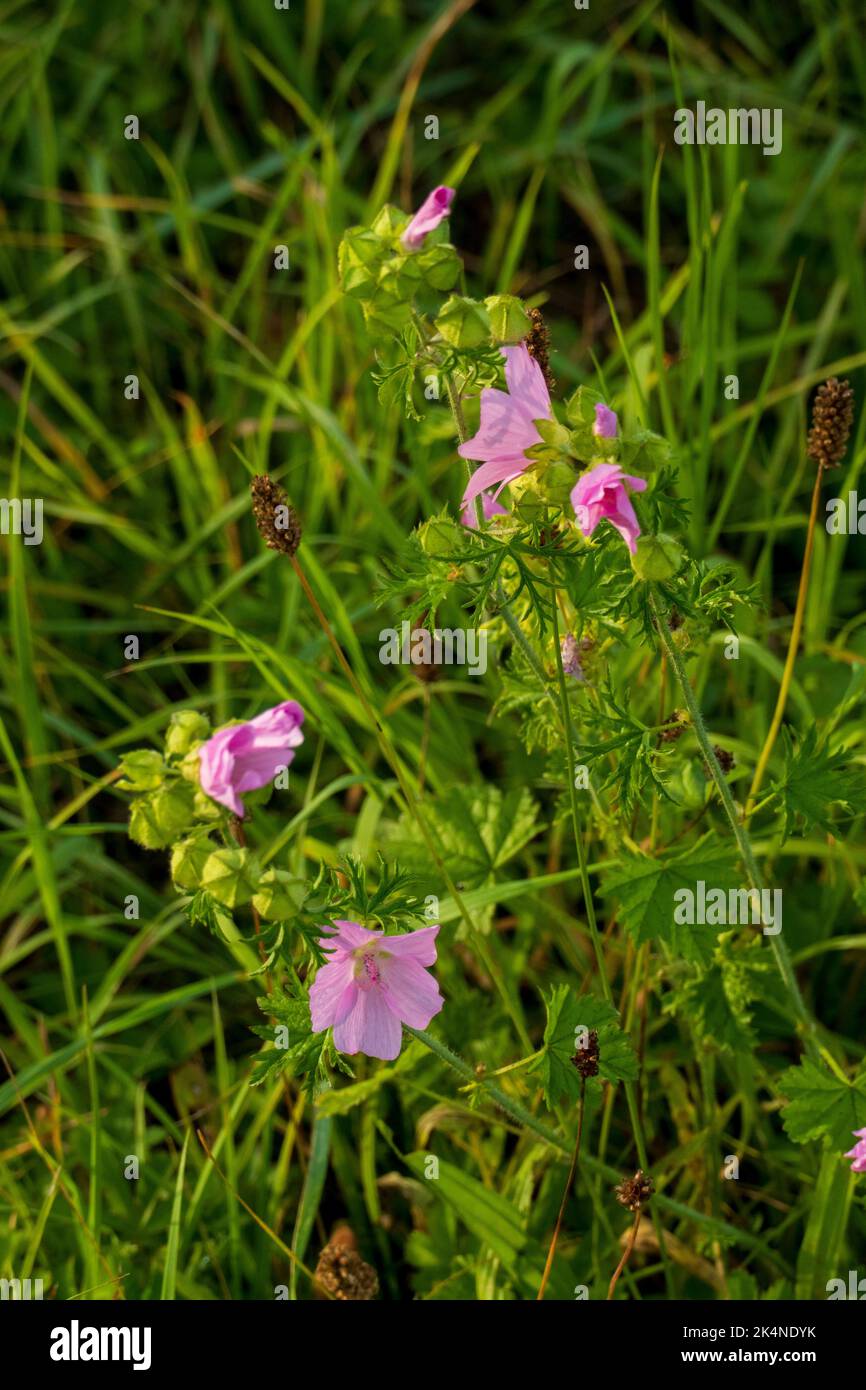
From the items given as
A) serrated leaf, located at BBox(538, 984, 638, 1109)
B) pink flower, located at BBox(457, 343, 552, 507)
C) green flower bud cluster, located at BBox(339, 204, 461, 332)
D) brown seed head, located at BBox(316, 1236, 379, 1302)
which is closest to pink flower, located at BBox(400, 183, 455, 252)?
green flower bud cluster, located at BBox(339, 204, 461, 332)

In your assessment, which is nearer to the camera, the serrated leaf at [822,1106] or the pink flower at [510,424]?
the pink flower at [510,424]

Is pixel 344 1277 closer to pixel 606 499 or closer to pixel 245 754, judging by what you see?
pixel 245 754

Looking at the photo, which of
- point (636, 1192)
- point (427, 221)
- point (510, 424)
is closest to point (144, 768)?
point (510, 424)

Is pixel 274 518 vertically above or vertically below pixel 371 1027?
above

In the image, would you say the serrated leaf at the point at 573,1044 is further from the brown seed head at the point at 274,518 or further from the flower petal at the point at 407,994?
the brown seed head at the point at 274,518

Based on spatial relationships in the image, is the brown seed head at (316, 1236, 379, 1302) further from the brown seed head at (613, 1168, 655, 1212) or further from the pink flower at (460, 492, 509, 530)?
the pink flower at (460, 492, 509, 530)

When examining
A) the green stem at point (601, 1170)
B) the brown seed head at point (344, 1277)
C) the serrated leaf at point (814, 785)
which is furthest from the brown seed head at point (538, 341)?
the brown seed head at point (344, 1277)

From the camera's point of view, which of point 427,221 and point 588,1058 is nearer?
point 427,221
